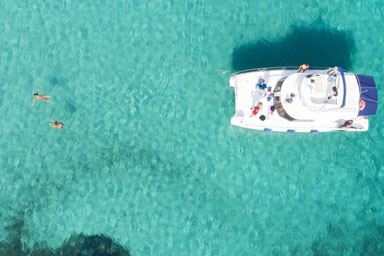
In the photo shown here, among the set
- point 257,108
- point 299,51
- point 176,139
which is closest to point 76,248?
point 176,139

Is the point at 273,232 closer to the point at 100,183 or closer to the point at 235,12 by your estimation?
the point at 100,183

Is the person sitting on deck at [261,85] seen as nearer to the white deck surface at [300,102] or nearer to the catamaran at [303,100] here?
the catamaran at [303,100]

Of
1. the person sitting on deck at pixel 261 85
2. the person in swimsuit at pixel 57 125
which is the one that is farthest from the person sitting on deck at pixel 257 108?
the person in swimsuit at pixel 57 125

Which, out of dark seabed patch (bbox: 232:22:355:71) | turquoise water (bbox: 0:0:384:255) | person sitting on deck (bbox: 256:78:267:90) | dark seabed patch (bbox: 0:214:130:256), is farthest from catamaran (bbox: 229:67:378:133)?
dark seabed patch (bbox: 0:214:130:256)

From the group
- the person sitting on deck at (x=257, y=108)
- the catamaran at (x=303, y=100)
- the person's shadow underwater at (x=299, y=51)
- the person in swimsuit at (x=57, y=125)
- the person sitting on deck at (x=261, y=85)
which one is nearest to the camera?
the catamaran at (x=303, y=100)

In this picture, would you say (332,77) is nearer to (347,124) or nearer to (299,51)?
(347,124)

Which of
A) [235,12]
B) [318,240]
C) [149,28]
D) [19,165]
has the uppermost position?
[235,12]

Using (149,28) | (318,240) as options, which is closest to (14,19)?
(149,28)
